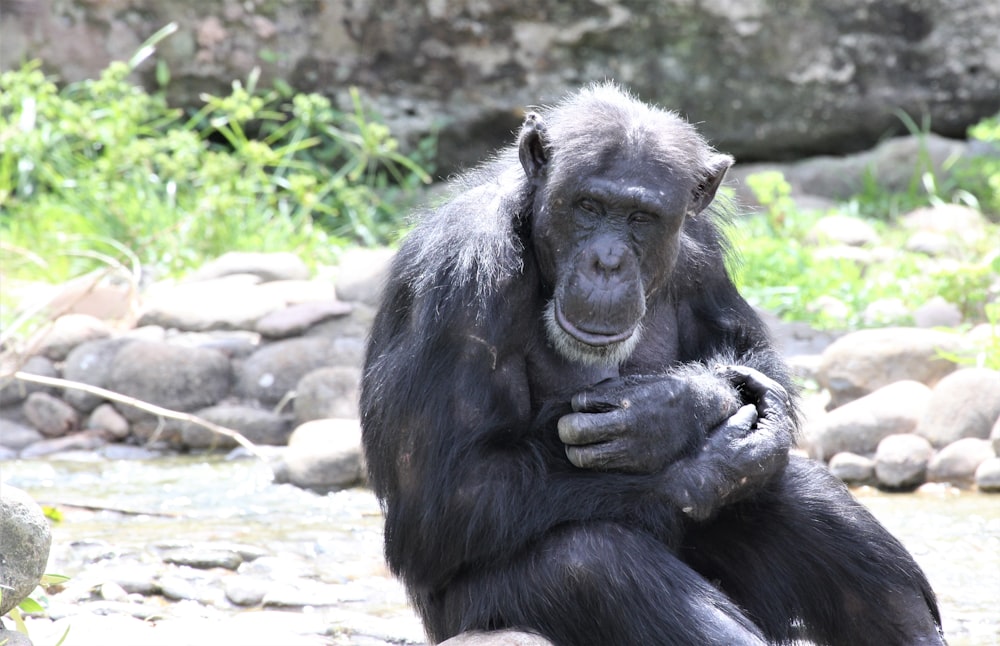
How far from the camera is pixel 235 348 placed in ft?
29.4

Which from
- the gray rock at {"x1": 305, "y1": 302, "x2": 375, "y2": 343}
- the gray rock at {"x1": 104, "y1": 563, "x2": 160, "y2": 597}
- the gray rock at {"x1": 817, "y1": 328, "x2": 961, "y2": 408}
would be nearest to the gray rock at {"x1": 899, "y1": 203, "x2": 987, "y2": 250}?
the gray rock at {"x1": 817, "y1": 328, "x2": 961, "y2": 408}

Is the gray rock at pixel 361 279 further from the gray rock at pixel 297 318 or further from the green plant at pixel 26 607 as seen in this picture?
the green plant at pixel 26 607

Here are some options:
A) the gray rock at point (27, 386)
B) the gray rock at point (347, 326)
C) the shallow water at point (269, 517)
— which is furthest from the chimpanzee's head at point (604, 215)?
the gray rock at point (27, 386)

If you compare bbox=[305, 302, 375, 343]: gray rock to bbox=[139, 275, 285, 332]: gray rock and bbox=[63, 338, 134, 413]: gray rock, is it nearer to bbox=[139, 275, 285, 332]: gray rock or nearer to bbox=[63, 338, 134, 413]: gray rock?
bbox=[139, 275, 285, 332]: gray rock

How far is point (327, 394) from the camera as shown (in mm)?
8297

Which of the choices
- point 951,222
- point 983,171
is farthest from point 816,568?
point 983,171

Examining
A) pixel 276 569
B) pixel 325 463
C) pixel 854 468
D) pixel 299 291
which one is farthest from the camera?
pixel 299 291

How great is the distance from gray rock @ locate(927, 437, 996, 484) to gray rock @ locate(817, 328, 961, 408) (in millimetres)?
874

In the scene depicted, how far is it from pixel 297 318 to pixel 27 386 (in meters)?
1.78

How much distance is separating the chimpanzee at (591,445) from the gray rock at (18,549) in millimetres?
1073

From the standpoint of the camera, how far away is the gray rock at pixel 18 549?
411 centimetres

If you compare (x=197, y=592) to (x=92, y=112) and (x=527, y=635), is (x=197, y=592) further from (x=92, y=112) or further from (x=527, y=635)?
(x=92, y=112)

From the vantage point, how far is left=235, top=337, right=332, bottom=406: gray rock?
8.71 m

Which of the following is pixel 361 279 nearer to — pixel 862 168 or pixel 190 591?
pixel 190 591
